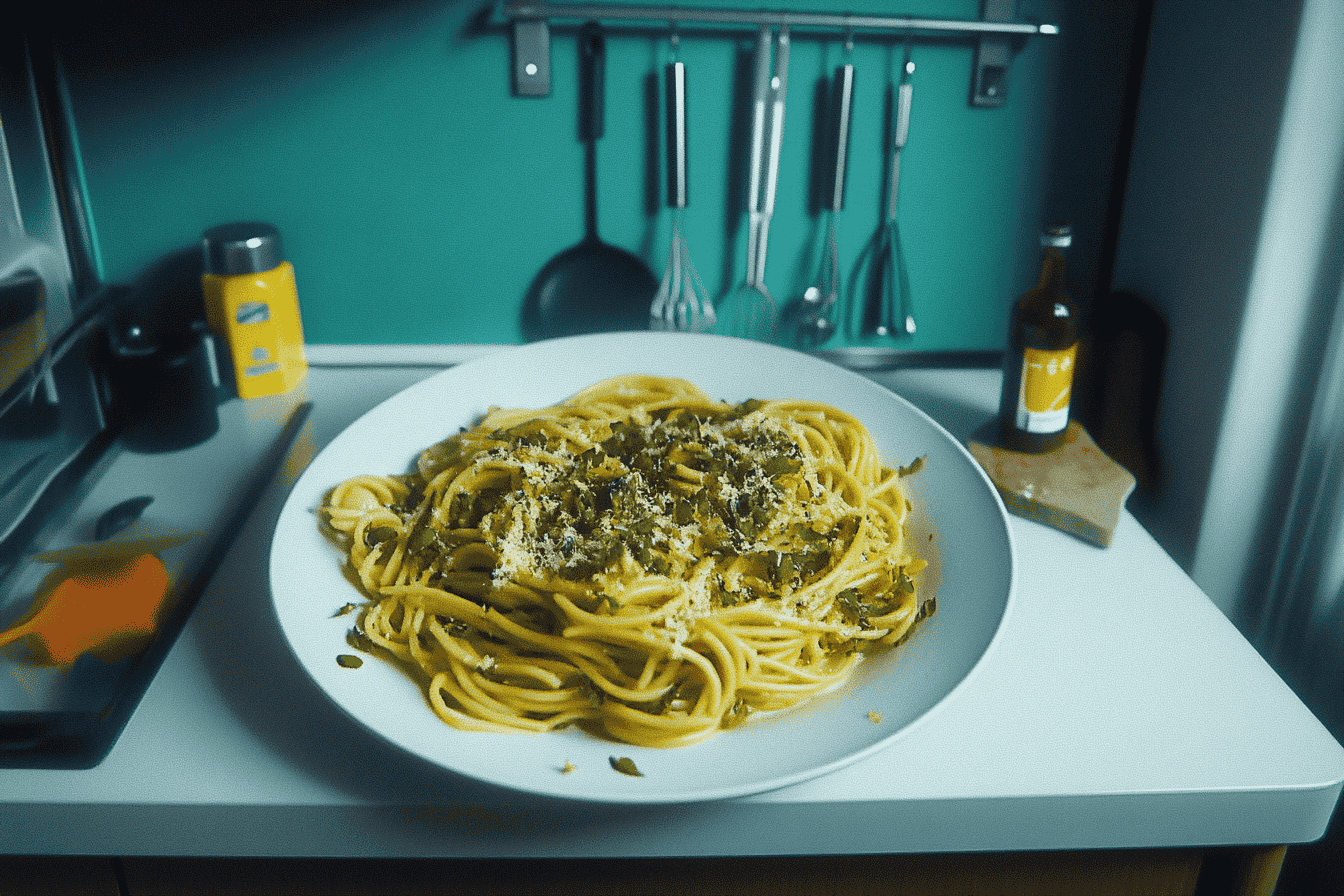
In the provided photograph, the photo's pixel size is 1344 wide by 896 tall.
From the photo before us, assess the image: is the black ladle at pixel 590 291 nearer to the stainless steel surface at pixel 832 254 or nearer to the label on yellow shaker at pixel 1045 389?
the stainless steel surface at pixel 832 254

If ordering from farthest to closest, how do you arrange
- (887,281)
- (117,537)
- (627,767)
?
(887,281)
(117,537)
(627,767)

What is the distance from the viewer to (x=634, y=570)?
3.41ft

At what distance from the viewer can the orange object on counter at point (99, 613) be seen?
1.09 metres

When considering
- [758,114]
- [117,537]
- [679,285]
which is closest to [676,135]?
[758,114]

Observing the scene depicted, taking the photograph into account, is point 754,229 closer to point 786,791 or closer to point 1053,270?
point 1053,270

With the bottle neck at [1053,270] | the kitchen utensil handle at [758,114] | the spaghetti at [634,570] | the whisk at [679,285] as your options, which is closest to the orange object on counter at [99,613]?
the spaghetti at [634,570]

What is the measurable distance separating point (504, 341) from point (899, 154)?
728mm

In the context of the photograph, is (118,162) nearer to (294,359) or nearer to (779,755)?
(294,359)

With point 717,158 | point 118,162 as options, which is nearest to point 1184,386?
point 717,158

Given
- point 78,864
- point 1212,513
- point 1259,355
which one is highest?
point 1259,355

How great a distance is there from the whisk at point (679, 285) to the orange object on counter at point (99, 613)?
87 centimetres

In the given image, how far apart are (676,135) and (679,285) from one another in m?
0.25

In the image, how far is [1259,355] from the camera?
1318mm

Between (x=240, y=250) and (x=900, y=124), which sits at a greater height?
(x=900, y=124)
